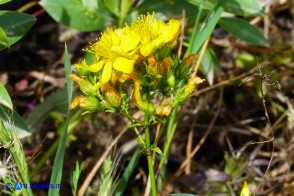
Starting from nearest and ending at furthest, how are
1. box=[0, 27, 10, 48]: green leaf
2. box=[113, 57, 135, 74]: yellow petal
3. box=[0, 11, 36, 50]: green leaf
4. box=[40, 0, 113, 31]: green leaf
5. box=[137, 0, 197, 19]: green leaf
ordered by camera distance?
box=[113, 57, 135, 74]: yellow petal → box=[0, 27, 10, 48]: green leaf → box=[0, 11, 36, 50]: green leaf → box=[40, 0, 113, 31]: green leaf → box=[137, 0, 197, 19]: green leaf

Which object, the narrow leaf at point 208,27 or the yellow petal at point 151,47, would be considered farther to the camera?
the narrow leaf at point 208,27

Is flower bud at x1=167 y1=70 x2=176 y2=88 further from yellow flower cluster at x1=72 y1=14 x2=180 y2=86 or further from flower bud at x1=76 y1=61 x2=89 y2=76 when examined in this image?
flower bud at x1=76 y1=61 x2=89 y2=76

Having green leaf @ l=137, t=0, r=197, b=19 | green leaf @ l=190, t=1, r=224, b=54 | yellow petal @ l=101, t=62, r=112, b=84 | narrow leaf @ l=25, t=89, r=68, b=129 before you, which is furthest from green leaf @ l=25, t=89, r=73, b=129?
yellow petal @ l=101, t=62, r=112, b=84

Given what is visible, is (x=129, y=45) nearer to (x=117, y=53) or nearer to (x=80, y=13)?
(x=117, y=53)

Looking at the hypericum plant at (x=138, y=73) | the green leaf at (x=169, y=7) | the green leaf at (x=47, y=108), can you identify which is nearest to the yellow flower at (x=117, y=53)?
the hypericum plant at (x=138, y=73)

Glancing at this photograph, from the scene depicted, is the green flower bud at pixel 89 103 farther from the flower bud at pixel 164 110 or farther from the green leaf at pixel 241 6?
the green leaf at pixel 241 6

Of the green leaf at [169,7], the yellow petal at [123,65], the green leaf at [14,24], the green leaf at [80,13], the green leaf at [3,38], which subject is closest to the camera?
the yellow petal at [123,65]

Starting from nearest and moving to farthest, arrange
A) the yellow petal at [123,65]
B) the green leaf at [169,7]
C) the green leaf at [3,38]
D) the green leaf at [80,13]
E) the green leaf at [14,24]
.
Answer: the yellow petal at [123,65] < the green leaf at [3,38] < the green leaf at [14,24] < the green leaf at [80,13] < the green leaf at [169,7]
